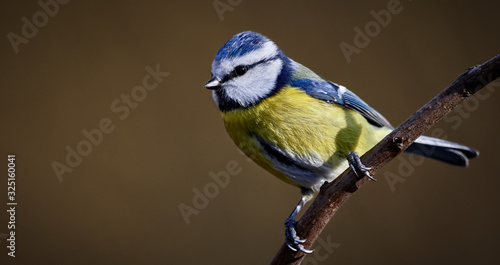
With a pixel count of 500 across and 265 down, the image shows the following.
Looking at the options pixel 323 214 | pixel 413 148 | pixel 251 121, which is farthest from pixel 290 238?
pixel 413 148

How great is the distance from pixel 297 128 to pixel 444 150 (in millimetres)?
492

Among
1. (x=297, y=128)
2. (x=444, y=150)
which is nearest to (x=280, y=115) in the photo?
(x=297, y=128)

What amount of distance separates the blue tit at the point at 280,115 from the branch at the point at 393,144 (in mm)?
110

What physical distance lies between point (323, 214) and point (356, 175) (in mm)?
99

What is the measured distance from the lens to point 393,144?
699 mm

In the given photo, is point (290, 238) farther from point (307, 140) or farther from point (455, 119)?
point (455, 119)

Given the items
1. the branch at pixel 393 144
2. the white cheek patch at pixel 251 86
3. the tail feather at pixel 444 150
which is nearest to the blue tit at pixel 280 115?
the white cheek patch at pixel 251 86

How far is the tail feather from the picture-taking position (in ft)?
3.89

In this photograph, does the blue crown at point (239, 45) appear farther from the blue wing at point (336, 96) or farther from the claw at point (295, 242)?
the claw at point (295, 242)

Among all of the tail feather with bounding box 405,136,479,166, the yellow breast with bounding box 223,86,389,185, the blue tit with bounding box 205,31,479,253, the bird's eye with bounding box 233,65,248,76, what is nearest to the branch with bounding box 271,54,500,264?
the blue tit with bounding box 205,31,479,253

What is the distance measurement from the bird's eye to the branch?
34 centimetres

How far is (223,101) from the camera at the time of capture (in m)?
1.04

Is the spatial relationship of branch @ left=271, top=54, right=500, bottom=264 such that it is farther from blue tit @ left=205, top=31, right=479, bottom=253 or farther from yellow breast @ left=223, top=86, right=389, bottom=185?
yellow breast @ left=223, top=86, right=389, bottom=185

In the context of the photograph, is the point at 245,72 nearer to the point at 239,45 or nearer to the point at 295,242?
the point at 239,45
